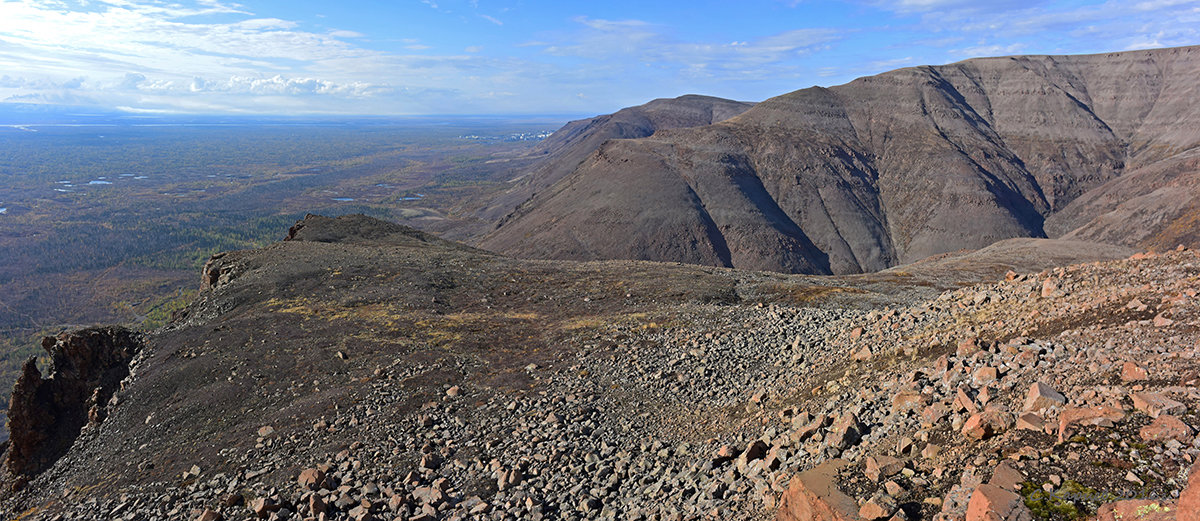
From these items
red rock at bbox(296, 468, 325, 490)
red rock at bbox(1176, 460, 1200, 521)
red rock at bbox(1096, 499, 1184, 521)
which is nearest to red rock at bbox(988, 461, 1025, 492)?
red rock at bbox(1096, 499, 1184, 521)

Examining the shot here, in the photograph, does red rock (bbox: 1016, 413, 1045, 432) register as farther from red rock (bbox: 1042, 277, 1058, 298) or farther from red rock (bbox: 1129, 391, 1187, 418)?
red rock (bbox: 1042, 277, 1058, 298)

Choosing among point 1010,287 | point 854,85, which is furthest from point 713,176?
point 1010,287

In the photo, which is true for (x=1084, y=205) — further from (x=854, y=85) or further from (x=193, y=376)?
(x=193, y=376)

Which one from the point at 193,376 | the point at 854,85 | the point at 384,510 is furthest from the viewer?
the point at 854,85

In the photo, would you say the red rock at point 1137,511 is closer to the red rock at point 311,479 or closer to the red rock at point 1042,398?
the red rock at point 1042,398

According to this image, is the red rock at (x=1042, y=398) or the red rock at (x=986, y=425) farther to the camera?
the red rock at (x=1042, y=398)

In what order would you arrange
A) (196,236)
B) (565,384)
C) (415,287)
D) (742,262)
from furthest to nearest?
(196,236), (742,262), (415,287), (565,384)

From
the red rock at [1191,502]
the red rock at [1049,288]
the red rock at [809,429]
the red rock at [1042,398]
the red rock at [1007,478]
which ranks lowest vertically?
the red rock at [809,429]

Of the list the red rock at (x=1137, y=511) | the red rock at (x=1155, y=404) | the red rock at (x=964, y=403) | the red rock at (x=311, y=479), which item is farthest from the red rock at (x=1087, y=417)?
the red rock at (x=311, y=479)
